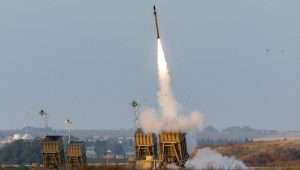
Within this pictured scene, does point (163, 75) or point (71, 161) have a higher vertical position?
point (163, 75)

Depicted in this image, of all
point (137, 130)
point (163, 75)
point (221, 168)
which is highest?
point (163, 75)

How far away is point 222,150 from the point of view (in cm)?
18512

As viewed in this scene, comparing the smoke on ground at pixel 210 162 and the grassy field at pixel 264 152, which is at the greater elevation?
the grassy field at pixel 264 152

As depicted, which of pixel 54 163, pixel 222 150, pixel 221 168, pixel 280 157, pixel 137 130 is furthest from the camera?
pixel 222 150

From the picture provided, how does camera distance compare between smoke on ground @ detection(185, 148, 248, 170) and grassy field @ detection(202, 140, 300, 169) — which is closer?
smoke on ground @ detection(185, 148, 248, 170)

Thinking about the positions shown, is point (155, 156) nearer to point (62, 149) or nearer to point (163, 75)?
point (163, 75)

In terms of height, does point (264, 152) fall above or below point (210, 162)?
above

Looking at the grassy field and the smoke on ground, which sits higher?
the grassy field

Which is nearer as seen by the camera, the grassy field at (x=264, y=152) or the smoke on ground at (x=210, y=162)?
the smoke on ground at (x=210, y=162)

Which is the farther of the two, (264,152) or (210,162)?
(264,152)

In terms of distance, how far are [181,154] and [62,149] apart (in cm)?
2656

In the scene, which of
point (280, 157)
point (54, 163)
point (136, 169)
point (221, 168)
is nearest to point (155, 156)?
point (136, 169)

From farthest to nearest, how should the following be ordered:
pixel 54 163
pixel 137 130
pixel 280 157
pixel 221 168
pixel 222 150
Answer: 1. pixel 222 150
2. pixel 280 157
3. pixel 54 163
4. pixel 137 130
5. pixel 221 168

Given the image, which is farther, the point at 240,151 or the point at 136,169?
the point at 240,151
